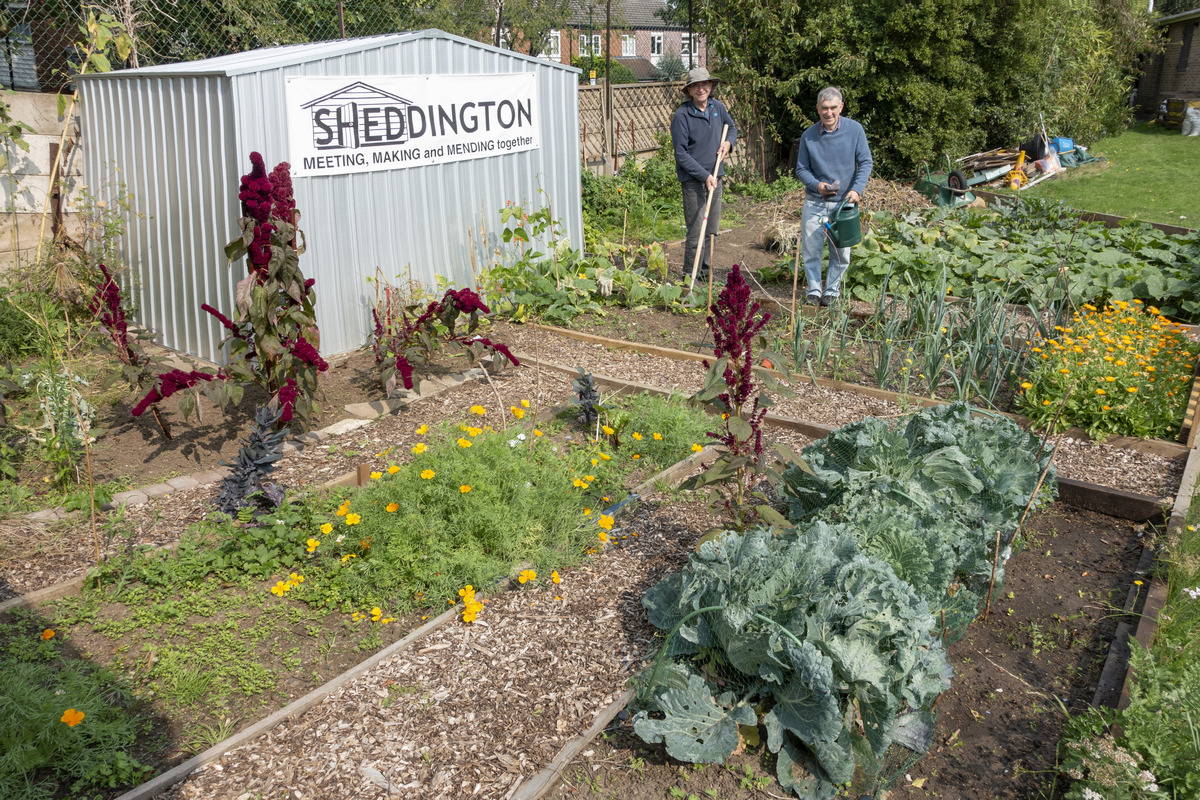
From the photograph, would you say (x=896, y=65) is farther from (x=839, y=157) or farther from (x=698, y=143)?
(x=839, y=157)

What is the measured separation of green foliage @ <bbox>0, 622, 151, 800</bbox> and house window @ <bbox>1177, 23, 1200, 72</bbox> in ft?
→ 110

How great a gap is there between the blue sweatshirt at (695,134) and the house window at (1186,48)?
27.2m

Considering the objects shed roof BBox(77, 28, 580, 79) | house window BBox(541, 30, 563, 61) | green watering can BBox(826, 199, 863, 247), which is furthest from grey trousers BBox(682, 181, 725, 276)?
house window BBox(541, 30, 563, 61)

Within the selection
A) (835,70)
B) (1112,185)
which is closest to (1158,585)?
(835,70)

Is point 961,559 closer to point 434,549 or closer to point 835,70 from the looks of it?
point 434,549

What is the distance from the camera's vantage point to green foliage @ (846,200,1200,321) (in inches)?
256

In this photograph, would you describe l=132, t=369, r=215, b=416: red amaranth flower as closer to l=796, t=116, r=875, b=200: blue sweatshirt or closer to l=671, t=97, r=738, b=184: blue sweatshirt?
l=671, t=97, r=738, b=184: blue sweatshirt

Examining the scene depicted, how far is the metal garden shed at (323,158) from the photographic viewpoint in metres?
5.32

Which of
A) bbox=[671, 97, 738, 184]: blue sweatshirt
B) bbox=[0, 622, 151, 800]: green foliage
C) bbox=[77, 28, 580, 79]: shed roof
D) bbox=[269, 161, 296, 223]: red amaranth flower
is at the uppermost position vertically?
bbox=[77, 28, 580, 79]: shed roof

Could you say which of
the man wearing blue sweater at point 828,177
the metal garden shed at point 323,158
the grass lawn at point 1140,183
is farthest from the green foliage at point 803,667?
the grass lawn at point 1140,183

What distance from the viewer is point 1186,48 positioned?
88.8 ft

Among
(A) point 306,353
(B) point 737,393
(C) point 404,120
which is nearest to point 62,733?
(A) point 306,353

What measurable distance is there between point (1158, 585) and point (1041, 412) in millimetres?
1593

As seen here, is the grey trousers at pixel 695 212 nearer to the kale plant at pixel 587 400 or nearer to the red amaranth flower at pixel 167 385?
the kale plant at pixel 587 400
